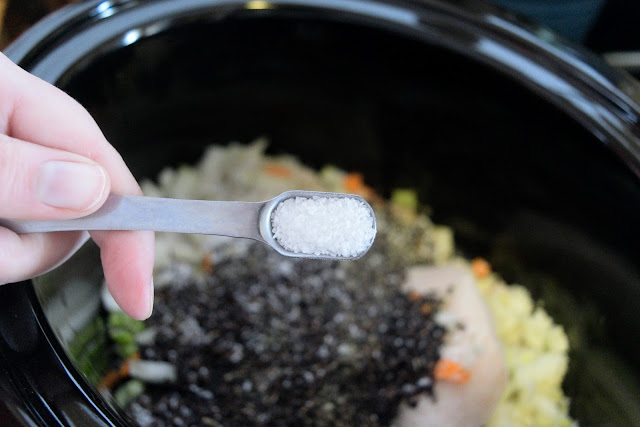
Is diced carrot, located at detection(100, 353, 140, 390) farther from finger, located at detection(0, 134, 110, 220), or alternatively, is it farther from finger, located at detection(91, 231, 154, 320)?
finger, located at detection(0, 134, 110, 220)

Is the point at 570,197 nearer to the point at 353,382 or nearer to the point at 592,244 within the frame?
the point at 592,244

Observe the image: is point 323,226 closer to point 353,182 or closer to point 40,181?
point 40,181

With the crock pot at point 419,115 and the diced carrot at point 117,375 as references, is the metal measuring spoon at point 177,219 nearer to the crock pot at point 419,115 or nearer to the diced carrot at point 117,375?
the crock pot at point 419,115

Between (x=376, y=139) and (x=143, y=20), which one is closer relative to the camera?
(x=143, y=20)

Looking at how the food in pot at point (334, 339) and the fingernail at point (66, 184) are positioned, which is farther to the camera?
the food in pot at point (334, 339)

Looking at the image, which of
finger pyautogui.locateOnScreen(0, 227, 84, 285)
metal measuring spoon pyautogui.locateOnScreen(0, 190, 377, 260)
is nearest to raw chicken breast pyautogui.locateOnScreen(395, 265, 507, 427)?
metal measuring spoon pyautogui.locateOnScreen(0, 190, 377, 260)

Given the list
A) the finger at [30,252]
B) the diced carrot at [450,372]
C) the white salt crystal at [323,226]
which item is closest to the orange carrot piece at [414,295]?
the diced carrot at [450,372]

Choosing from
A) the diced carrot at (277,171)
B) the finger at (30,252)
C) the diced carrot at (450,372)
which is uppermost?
the diced carrot at (277,171)

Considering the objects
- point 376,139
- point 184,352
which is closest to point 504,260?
point 376,139
